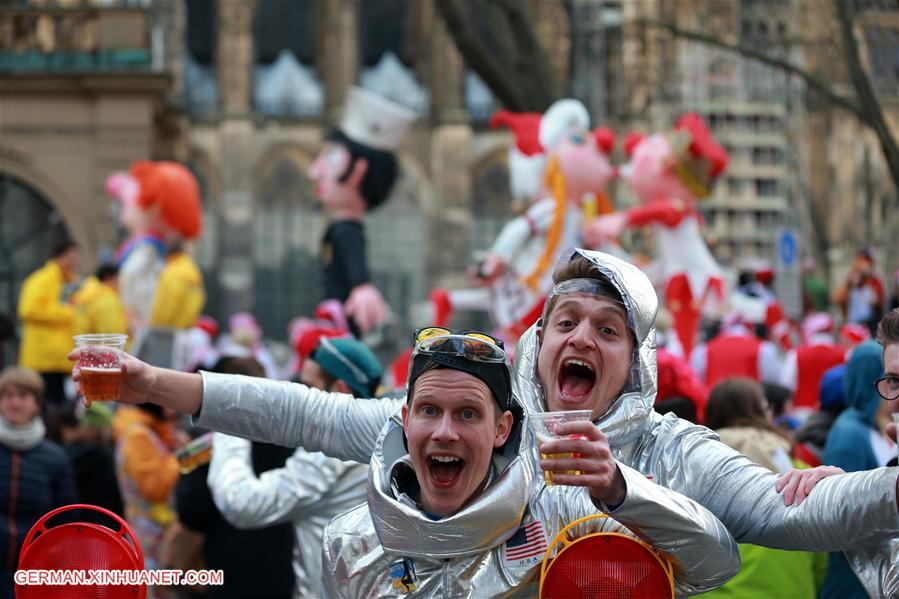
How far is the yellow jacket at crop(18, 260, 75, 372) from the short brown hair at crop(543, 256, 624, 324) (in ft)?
29.3

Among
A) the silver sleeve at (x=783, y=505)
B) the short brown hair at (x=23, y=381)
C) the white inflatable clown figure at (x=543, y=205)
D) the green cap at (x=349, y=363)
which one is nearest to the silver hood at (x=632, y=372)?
the silver sleeve at (x=783, y=505)

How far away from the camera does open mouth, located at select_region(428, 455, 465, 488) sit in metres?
2.95

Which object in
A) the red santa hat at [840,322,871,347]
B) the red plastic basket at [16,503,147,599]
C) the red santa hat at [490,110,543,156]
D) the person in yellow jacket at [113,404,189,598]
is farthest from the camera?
the red santa hat at [490,110,543,156]

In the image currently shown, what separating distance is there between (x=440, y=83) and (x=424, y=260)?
4.62 metres

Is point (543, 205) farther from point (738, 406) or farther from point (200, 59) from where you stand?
point (200, 59)

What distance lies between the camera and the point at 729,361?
8945 millimetres


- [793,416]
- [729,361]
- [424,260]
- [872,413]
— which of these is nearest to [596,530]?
[872,413]

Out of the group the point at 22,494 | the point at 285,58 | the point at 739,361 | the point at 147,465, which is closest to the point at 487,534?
the point at 22,494

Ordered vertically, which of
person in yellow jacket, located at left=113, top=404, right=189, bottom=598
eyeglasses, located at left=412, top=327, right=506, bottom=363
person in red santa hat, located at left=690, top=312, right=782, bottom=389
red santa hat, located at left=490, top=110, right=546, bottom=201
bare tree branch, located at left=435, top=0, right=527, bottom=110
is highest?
bare tree branch, located at left=435, top=0, right=527, bottom=110

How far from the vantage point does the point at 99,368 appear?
311 cm

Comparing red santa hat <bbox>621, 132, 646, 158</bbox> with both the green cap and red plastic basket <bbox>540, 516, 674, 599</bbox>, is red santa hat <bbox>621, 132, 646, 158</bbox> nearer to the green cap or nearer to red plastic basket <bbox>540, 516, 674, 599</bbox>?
the green cap

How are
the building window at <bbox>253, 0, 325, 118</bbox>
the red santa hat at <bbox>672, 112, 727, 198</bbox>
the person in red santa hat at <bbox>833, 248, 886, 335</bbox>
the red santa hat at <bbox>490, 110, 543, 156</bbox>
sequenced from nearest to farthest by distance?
the red santa hat at <bbox>490, 110, 543, 156</bbox> < the red santa hat at <bbox>672, 112, 727, 198</bbox> < the person in red santa hat at <bbox>833, 248, 886, 335</bbox> < the building window at <bbox>253, 0, 325, 118</bbox>

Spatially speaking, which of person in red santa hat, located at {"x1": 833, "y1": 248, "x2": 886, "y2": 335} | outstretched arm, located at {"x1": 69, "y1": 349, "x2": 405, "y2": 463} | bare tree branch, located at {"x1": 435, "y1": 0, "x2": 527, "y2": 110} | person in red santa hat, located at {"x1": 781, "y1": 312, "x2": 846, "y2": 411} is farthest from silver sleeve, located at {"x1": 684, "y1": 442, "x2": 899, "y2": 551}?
person in red santa hat, located at {"x1": 833, "y1": 248, "x2": 886, "y2": 335}

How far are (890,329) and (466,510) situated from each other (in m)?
0.95
